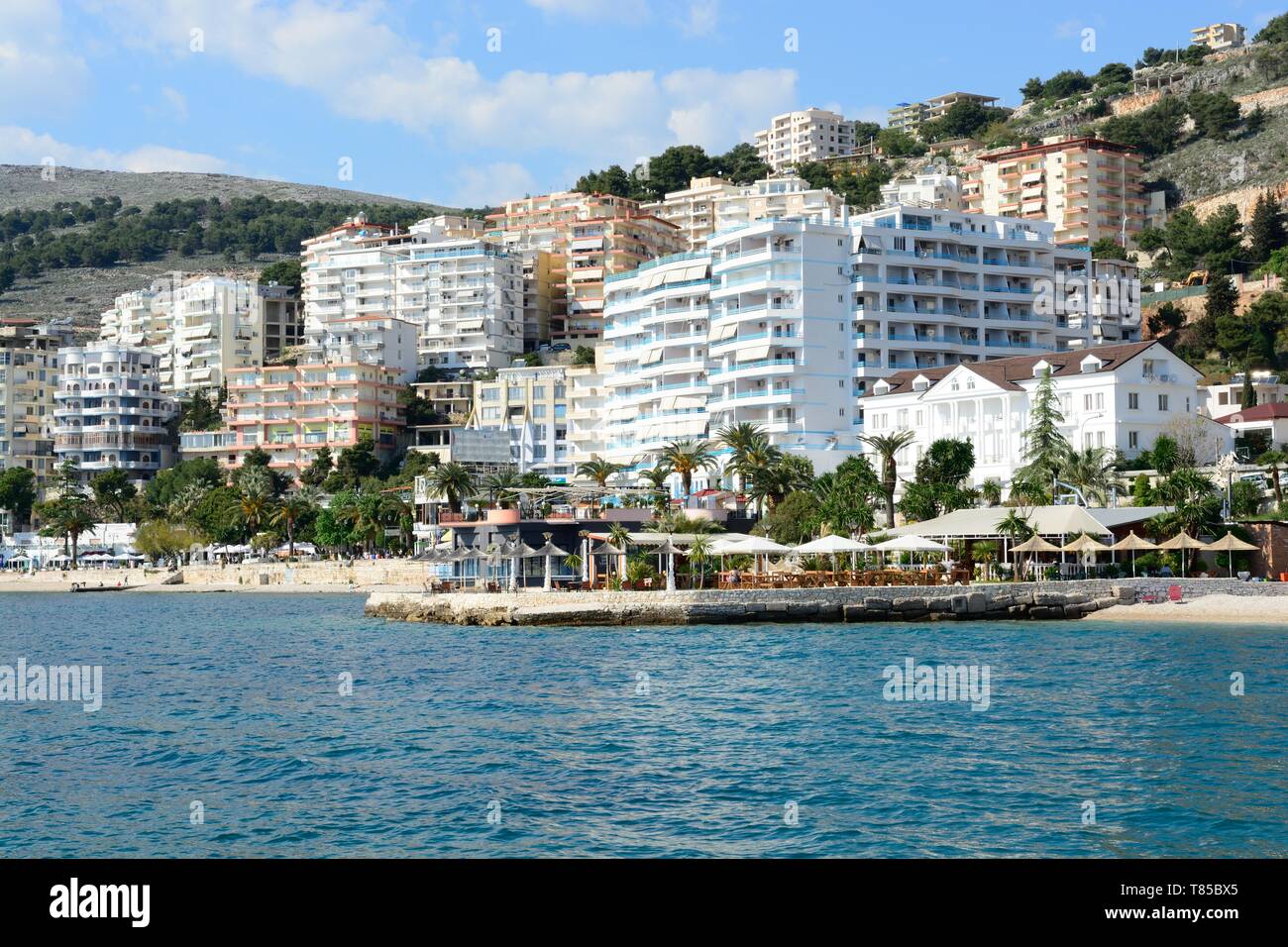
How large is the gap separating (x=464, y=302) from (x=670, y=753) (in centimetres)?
13784

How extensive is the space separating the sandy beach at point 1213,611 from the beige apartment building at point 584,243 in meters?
109

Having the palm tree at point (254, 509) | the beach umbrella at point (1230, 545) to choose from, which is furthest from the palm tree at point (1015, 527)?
the palm tree at point (254, 509)

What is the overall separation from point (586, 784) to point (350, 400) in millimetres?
123237

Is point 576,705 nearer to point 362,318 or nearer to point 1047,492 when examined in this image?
point 1047,492

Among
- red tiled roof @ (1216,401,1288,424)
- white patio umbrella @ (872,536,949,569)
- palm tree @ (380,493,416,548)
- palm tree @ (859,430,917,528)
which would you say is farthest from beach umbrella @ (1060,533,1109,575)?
palm tree @ (380,493,416,548)

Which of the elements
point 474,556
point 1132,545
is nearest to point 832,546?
point 1132,545

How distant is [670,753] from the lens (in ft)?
88.6

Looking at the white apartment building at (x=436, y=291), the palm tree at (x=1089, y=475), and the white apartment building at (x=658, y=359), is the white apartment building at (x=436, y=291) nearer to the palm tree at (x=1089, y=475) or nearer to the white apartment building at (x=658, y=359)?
the white apartment building at (x=658, y=359)

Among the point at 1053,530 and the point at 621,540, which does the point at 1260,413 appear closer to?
the point at 1053,530

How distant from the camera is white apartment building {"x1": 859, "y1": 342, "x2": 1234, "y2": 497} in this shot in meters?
75.6

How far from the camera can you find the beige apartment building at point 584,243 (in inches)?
6457

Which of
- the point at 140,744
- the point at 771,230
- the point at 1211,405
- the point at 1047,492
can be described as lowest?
the point at 140,744

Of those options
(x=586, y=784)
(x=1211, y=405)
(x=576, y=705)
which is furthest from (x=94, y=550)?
(x=586, y=784)

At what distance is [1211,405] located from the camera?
94750 mm
